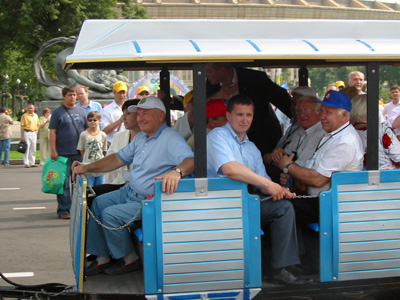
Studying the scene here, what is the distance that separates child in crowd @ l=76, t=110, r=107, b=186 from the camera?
8531 millimetres

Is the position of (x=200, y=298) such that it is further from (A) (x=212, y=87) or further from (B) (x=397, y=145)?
(A) (x=212, y=87)

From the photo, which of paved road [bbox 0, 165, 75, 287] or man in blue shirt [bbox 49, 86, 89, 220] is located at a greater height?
man in blue shirt [bbox 49, 86, 89, 220]

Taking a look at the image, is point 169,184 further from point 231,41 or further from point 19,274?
point 19,274

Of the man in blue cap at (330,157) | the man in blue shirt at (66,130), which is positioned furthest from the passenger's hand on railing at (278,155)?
the man in blue shirt at (66,130)

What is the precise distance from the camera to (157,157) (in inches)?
178

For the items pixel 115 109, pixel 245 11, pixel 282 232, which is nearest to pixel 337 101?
pixel 282 232

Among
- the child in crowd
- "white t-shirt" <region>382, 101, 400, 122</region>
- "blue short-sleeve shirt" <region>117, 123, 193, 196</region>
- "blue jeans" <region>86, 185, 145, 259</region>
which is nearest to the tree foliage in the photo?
"white t-shirt" <region>382, 101, 400, 122</region>

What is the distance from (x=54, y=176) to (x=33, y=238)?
97 centimetres

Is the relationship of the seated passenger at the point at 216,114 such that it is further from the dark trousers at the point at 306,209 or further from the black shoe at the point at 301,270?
the black shoe at the point at 301,270

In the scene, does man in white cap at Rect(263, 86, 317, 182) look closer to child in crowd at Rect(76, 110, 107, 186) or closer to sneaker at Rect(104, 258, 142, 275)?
sneaker at Rect(104, 258, 142, 275)

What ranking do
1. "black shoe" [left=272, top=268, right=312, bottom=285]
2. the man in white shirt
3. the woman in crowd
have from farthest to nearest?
the woman in crowd, the man in white shirt, "black shoe" [left=272, top=268, right=312, bottom=285]

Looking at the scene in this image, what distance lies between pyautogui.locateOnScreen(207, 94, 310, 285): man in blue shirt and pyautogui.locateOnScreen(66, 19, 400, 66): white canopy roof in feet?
1.87

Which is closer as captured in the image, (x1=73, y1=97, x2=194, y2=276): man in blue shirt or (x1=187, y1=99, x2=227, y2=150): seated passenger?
(x1=73, y1=97, x2=194, y2=276): man in blue shirt

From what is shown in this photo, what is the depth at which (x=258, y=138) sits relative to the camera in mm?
5910
